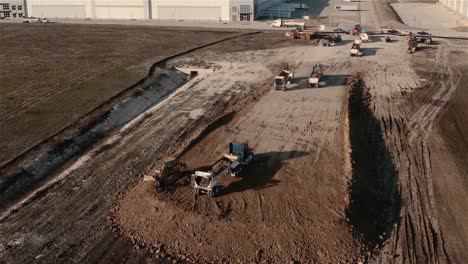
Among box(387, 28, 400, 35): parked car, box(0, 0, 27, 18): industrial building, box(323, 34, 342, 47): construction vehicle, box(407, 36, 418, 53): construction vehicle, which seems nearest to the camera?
box(407, 36, 418, 53): construction vehicle

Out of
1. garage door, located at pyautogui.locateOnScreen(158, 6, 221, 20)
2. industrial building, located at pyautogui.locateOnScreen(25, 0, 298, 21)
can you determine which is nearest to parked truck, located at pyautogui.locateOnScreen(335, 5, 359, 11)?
industrial building, located at pyautogui.locateOnScreen(25, 0, 298, 21)

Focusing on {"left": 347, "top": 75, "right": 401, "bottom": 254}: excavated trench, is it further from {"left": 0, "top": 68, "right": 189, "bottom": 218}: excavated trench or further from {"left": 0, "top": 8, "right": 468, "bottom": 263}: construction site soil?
{"left": 0, "top": 68, "right": 189, "bottom": 218}: excavated trench

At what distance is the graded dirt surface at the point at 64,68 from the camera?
101ft

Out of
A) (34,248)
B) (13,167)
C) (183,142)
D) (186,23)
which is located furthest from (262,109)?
(186,23)

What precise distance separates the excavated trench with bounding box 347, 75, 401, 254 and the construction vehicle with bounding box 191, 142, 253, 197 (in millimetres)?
5260

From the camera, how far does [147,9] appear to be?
275 feet

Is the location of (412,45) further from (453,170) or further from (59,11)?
(59,11)

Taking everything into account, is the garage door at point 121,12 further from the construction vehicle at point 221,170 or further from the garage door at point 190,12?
the construction vehicle at point 221,170

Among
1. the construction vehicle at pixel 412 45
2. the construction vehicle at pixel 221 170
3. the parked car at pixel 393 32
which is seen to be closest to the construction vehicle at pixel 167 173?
the construction vehicle at pixel 221 170

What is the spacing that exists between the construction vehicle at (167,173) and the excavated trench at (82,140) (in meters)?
6.48

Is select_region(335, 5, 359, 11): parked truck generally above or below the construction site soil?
above

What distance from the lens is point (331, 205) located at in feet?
65.7

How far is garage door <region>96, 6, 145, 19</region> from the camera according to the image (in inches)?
3322

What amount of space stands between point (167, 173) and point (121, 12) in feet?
227
